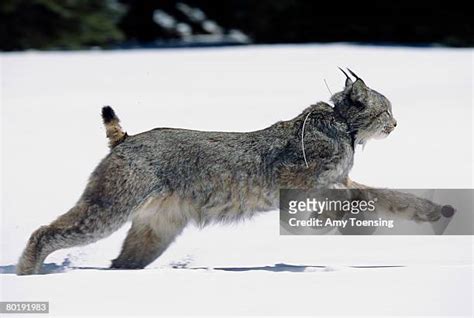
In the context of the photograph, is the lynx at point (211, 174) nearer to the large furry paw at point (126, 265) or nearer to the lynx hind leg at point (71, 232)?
the lynx hind leg at point (71, 232)

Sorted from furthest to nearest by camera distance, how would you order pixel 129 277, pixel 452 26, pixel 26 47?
1. pixel 26 47
2. pixel 452 26
3. pixel 129 277

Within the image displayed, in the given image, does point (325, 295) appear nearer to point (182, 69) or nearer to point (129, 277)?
point (129, 277)

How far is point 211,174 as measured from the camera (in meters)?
5.59

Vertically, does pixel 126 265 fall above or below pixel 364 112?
below

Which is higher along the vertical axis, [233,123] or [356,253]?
[233,123]

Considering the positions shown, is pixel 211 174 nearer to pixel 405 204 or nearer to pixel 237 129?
pixel 405 204

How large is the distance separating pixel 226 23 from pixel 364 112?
10773 millimetres

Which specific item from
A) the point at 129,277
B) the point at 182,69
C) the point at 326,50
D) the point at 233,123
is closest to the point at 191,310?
the point at 129,277

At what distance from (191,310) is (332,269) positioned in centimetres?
94

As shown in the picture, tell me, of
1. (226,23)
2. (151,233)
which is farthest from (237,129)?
(226,23)

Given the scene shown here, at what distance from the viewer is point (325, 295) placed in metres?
5.05

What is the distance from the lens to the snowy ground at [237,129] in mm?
5059

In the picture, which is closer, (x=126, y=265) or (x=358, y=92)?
(x=358, y=92)

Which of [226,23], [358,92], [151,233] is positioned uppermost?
[226,23]
